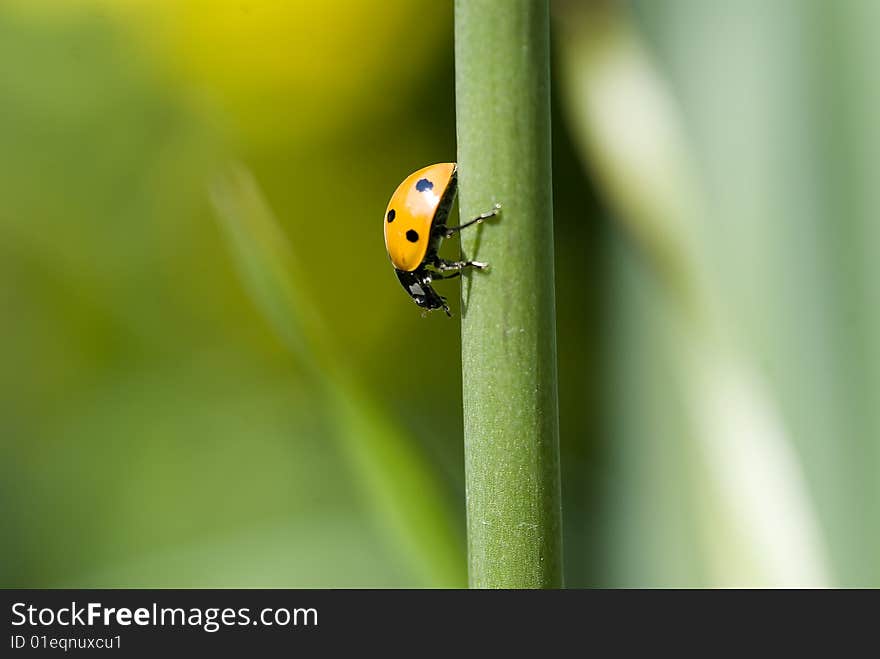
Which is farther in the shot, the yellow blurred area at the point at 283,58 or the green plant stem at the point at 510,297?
the yellow blurred area at the point at 283,58

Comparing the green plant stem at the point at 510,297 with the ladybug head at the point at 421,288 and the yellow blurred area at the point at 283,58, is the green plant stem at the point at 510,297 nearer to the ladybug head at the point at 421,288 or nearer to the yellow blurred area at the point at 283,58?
the ladybug head at the point at 421,288

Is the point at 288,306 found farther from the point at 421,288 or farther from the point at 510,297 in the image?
the point at 510,297

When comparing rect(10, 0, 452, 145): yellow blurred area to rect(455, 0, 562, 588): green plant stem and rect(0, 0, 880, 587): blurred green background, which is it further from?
rect(455, 0, 562, 588): green plant stem

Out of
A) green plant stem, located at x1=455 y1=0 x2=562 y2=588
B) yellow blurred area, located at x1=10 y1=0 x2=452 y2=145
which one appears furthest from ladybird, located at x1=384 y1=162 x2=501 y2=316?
yellow blurred area, located at x1=10 y1=0 x2=452 y2=145

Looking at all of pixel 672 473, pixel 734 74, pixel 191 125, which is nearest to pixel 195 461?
pixel 191 125

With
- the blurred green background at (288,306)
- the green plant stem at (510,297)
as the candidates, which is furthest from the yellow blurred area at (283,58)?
the green plant stem at (510,297)

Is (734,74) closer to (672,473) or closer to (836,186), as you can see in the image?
(836,186)

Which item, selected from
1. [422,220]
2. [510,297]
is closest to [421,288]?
[422,220]
